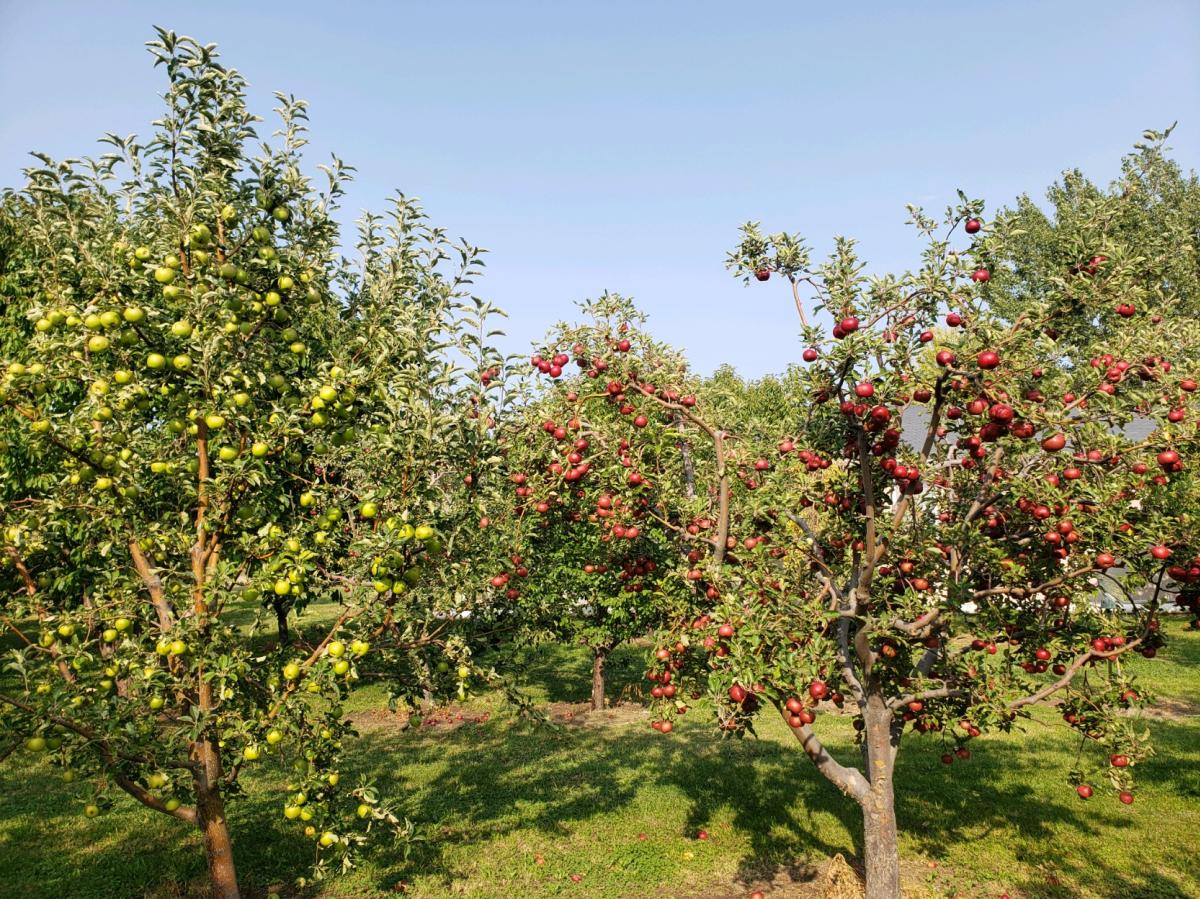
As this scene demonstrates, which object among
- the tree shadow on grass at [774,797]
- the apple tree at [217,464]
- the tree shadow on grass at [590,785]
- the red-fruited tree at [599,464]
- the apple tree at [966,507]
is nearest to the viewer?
the apple tree at [217,464]

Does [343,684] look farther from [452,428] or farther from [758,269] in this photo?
[758,269]

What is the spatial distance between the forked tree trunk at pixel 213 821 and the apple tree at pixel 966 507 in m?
4.15

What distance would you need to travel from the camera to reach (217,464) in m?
6.30

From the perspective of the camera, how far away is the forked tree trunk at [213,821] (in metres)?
6.07

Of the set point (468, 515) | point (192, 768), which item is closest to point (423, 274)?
point (468, 515)

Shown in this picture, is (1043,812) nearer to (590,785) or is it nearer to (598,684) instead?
(590,785)

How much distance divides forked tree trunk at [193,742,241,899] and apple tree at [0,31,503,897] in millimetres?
20

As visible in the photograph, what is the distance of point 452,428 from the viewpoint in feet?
18.1

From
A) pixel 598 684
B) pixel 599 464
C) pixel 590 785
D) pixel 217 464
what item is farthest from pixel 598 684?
pixel 217 464

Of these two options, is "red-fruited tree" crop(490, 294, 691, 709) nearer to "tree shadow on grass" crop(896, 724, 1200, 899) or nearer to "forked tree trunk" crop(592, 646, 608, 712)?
"tree shadow on grass" crop(896, 724, 1200, 899)

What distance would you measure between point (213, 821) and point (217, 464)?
3.06m

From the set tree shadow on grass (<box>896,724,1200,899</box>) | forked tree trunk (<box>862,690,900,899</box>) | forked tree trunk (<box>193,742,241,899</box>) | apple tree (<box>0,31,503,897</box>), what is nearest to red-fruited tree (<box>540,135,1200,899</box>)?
forked tree trunk (<box>862,690,900,899</box>)

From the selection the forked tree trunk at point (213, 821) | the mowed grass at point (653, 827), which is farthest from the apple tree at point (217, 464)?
the mowed grass at point (653, 827)

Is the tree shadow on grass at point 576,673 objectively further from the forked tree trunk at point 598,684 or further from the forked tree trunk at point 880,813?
the forked tree trunk at point 880,813
